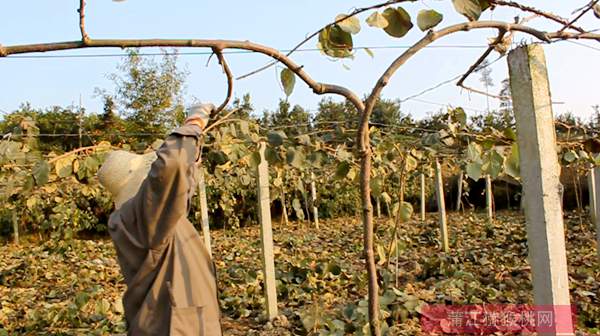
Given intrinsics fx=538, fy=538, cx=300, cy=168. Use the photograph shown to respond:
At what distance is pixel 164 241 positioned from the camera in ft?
5.00

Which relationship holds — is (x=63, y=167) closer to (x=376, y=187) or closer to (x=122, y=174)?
(x=122, y=174)

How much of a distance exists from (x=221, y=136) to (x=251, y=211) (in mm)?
8190

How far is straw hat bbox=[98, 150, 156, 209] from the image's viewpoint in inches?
64.1

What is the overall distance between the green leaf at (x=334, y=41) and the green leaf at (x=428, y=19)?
0.65 ft

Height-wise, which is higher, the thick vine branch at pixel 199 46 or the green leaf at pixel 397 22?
the green leaf at pixel 397 22

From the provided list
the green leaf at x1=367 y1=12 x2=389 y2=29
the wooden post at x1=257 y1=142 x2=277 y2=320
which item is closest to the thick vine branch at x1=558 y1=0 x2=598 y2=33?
the green leaf at x1=367 y1=12 x2=389 y2=29

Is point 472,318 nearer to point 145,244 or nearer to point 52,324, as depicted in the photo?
point 145,244

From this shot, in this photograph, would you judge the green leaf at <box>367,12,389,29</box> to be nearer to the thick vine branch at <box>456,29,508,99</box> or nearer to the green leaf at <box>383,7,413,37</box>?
the green leaf at <box>383,7,413,37</box>

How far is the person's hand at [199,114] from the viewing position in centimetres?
161

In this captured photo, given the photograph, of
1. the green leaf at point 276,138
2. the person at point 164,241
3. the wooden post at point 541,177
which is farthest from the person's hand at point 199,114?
the green leaf at point 276,138

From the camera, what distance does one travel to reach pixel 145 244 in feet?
5.00

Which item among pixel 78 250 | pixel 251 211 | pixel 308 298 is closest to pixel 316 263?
pixel 308 298

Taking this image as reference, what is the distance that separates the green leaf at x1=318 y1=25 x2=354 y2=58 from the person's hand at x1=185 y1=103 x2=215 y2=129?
0.40 meters

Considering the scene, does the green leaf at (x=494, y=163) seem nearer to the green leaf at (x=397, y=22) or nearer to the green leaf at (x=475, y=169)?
the green leaf at (x=475, y=169)
